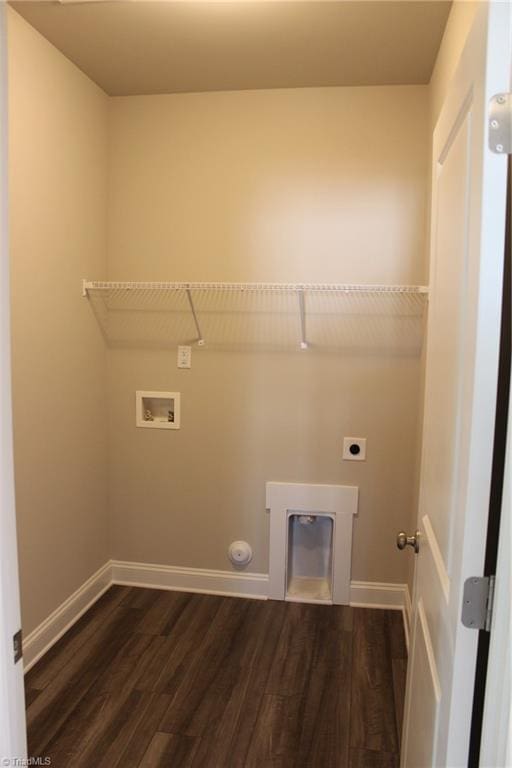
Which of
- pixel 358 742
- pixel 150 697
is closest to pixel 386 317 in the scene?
pixel 358 742

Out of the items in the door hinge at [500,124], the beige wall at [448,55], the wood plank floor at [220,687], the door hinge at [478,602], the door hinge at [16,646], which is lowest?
the wood plank floor at [220,687]

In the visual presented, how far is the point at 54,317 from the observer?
7.67 ft

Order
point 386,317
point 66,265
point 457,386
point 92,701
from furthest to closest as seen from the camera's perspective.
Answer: point 386,317 < point 66,265 < point 92,701 < point 457,386

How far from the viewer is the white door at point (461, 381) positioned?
Result: 816mm

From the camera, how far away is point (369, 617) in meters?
2.69

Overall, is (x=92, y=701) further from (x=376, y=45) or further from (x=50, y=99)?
(x=376, y=45)

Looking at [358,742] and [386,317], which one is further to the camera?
[386,317]

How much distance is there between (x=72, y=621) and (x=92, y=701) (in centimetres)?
59

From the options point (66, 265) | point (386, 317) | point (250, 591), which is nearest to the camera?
point (66, 265)

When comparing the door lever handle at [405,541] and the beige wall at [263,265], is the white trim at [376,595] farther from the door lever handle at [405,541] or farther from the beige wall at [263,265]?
the door lever handle at [405,541]

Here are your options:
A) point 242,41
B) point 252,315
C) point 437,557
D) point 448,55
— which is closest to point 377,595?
point 252,315

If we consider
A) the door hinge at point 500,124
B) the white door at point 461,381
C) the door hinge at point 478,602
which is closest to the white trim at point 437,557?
the white door at point 461,381

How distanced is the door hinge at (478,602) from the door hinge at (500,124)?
69 cm

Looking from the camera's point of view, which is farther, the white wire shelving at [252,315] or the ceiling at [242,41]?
the white wire shelving at [252,315]
